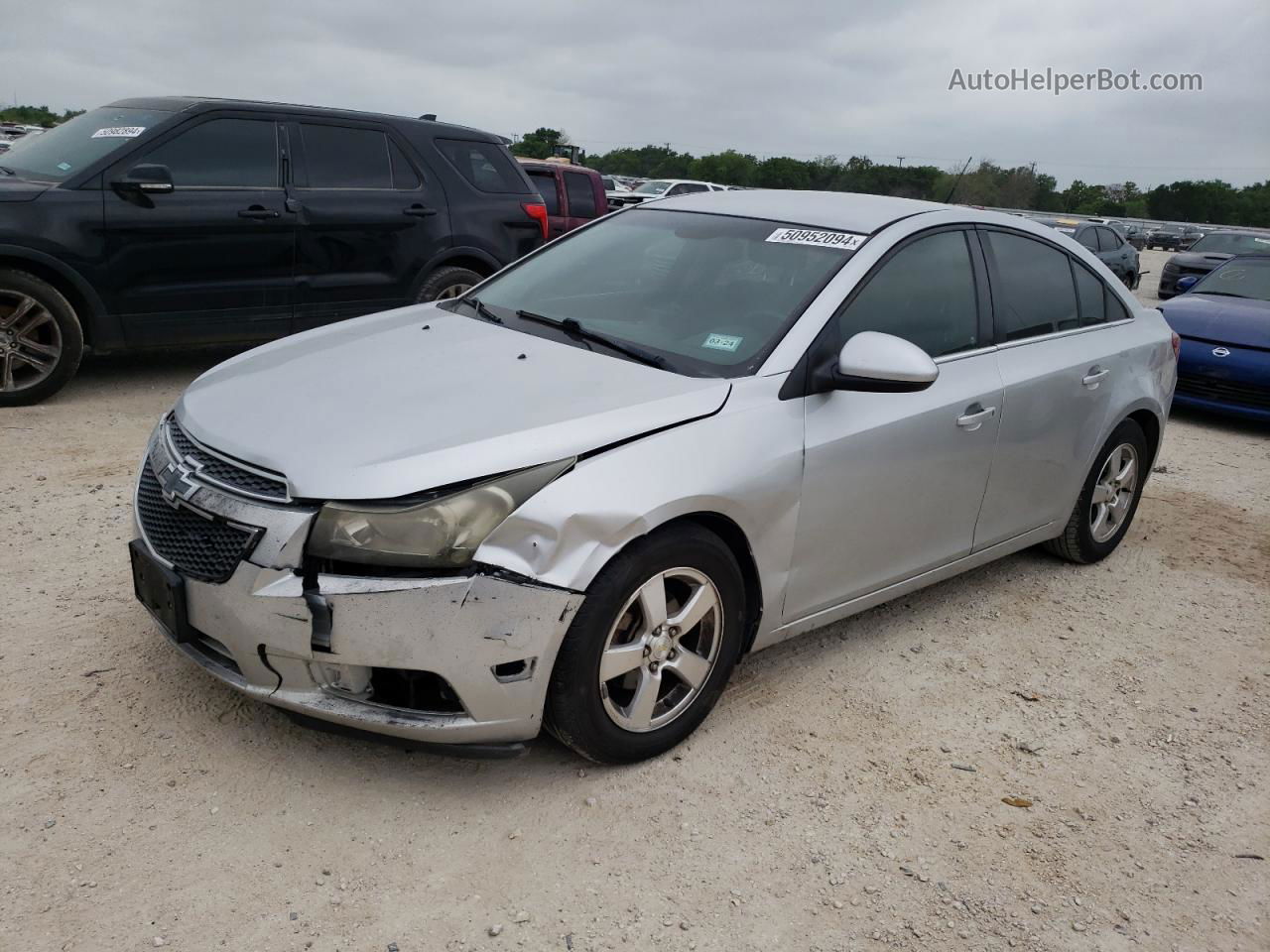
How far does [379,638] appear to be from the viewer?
8.57 ft

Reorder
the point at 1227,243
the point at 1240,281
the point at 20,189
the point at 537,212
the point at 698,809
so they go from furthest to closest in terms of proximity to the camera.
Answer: the point at 1227,243
the point at 1240,281
the point at 537,212
the point at 20,189
the point at 698,809

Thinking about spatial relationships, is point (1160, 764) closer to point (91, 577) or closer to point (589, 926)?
point (589, 926)

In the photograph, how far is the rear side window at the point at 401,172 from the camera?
7613 mm

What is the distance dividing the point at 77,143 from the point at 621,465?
5.57m

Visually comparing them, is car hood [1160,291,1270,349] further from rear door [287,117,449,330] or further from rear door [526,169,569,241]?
rear door [526,169,569,241]

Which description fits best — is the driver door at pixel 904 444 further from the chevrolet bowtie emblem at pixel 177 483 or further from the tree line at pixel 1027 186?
the tree line at pixel 1027 186

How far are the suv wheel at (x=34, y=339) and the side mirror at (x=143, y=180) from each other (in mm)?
746

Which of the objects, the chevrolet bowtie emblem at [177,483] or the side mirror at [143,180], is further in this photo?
the side mirror at [143,180]

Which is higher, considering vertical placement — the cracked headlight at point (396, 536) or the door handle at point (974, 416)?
the door handle at point (974, 416)

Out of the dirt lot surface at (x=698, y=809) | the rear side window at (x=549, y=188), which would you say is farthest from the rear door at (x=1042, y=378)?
the rear side window at (x=549, y=188)

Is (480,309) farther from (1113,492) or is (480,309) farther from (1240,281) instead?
(1240,281)

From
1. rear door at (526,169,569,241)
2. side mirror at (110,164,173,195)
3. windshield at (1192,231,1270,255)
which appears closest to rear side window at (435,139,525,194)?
side mirror at (110,164,173,195)

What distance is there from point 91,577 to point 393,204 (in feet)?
13.7

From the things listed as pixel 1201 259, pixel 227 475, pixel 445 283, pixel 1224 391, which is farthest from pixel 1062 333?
pixel 1201 259
